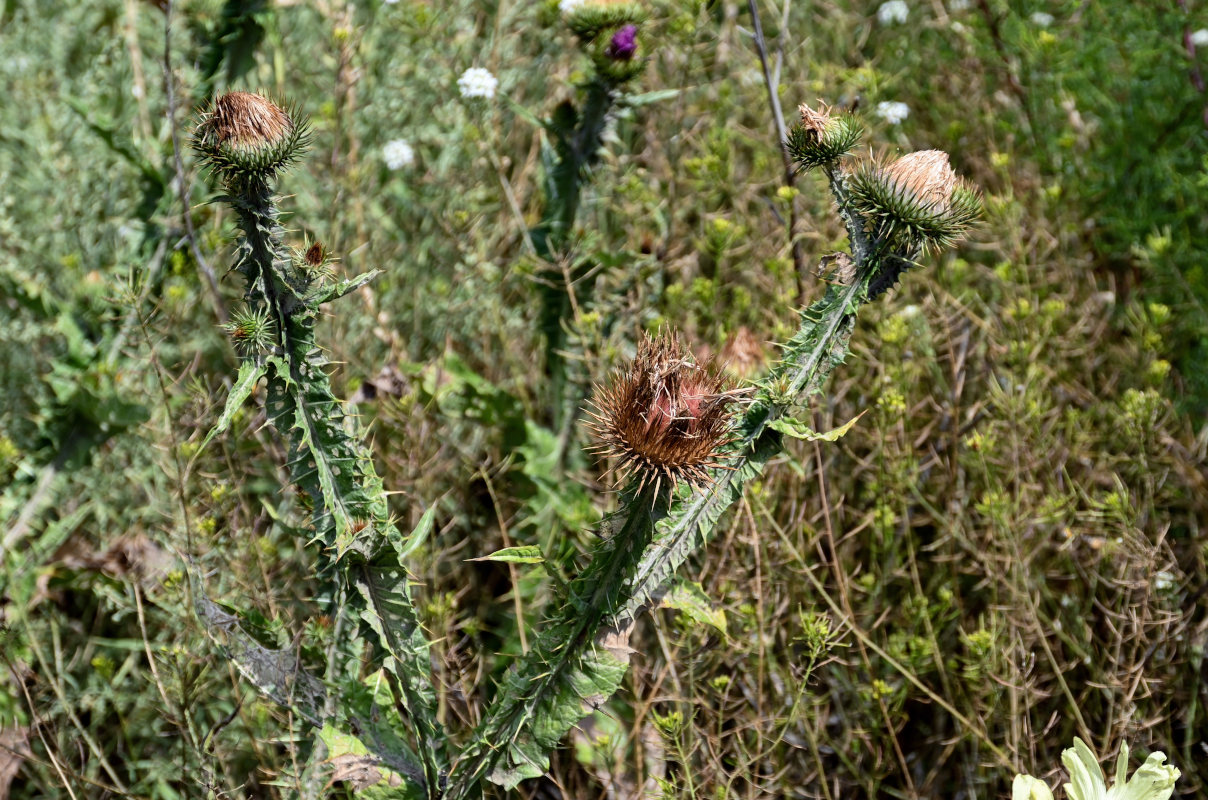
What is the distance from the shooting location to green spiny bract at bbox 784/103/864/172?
1777 millimetres

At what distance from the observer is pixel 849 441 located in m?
3.18

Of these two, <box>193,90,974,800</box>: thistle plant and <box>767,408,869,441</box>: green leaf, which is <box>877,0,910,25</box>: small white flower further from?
<box>767,408,869,441</box>: green leaf

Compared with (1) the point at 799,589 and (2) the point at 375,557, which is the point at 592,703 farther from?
(1) the point at 799,589

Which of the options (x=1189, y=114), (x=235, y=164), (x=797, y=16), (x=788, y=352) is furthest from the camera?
(x=797, y=16)

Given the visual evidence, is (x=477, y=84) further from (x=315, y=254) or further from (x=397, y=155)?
(x=315, y=254)

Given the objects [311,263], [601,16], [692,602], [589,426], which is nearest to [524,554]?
[589,426]

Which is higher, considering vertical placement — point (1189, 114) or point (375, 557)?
point (375, 557)

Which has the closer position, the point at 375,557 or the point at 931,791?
the point at 375,557

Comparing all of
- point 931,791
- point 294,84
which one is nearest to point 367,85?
point 294,84

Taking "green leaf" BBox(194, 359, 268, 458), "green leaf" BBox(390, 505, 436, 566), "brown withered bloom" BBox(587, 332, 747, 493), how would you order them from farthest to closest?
"green leaf" BBox(390, 505, 436, 566)
"brown withered bloom" BBox(587, 332, 747, 493)
"green leaf" BBox(194, 359, 268, 458)

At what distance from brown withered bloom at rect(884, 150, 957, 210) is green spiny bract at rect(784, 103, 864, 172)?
0.10m

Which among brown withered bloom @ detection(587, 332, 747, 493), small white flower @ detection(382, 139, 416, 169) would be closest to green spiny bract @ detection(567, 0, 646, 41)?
small white flower @ detection(382, 139, 416, 169)

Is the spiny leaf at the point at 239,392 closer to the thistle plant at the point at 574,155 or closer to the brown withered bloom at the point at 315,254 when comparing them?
the brown withered bloom at the point at 315,254

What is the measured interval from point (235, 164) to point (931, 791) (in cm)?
235
